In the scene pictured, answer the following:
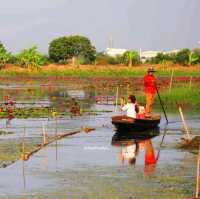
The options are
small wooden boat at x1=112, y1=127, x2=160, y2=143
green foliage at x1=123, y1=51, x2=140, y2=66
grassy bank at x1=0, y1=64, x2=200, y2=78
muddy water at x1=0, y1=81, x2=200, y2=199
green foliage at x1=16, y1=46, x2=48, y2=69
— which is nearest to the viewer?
muddy water at x1=0, y1=81, x2=200, y2=199

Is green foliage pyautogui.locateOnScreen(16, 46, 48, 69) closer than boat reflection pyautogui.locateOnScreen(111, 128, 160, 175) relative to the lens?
No

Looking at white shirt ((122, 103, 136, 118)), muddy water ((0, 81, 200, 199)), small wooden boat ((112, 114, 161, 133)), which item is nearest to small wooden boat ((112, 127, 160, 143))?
small wooden boat ((112, 114, 161, 133))

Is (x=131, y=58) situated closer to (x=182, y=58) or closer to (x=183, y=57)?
(x=182, y=58)

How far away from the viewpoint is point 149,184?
12.2 metres

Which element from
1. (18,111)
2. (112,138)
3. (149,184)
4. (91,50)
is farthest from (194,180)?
(91,50)

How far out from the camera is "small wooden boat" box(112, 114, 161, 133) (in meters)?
19.6

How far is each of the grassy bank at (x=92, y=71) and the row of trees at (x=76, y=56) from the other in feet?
4.40

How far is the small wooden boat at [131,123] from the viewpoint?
1964 centimetres

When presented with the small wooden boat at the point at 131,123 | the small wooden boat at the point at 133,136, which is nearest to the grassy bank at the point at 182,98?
the small wooden boat at the point at 133,136

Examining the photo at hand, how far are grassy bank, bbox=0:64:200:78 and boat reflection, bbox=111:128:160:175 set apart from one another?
1737 inches

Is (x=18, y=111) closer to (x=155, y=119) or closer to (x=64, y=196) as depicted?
(x=155, y=119)

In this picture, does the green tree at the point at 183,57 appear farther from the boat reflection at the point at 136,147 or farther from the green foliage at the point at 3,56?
the boat reflection at the point at 136,147

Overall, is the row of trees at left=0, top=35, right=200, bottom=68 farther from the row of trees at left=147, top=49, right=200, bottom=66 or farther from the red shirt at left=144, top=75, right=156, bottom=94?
the red shirt at left=144, top=75, right=156, bottom=94

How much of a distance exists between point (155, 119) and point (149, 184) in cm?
888
